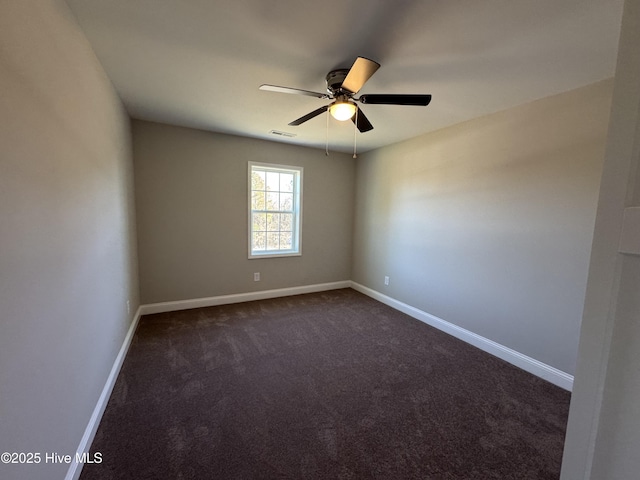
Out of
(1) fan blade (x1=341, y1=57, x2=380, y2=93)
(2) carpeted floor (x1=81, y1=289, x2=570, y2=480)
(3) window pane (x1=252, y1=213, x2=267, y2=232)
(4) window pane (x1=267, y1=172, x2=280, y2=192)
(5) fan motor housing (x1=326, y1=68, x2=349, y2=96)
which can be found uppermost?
(5) fan motor housing (x1=326, y1=68, x2=349, y2=96)

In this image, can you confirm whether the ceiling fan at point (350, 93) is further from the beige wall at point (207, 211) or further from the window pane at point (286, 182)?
the window pane at point (286, 182)

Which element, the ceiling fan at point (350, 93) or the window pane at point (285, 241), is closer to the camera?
the ceiling fan at point (350, 93)

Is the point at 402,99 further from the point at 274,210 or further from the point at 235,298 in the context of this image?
the point at 235,298

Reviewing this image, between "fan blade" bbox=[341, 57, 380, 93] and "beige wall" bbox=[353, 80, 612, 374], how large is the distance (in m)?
1.72

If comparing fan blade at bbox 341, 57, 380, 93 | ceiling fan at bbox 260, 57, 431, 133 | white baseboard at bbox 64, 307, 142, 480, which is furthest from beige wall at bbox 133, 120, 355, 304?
fan blade at bbox 341, 57, 380, 93

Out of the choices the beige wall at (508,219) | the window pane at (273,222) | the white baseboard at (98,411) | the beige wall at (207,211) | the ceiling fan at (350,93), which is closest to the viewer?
the white baseboard at (98,411)

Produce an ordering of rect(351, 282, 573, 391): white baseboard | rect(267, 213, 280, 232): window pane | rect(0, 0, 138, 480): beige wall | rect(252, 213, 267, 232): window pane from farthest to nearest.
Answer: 1. rect(267, 213, 280, 232): window pane
2. rect(252, 213, 267, 232): window pane
3. rect(351, 282, 573, 391): white baseboard
4. rect(0, 0, 138, 480): beige wall

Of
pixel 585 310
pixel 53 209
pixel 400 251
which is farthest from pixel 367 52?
pixel 400 251

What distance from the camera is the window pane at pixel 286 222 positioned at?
4.38 m

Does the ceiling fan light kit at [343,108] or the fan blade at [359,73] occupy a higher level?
the fan blade at [359,73]

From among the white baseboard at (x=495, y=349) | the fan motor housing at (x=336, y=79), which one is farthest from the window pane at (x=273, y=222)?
the fan motor housing at (x=336, y=79)

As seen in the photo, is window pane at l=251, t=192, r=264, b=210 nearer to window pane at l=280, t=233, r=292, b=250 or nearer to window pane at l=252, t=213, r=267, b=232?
window pane at l=252, t=213, r=267, b=232

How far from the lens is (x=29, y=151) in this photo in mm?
1032

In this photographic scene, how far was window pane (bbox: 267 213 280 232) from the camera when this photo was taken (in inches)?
168
